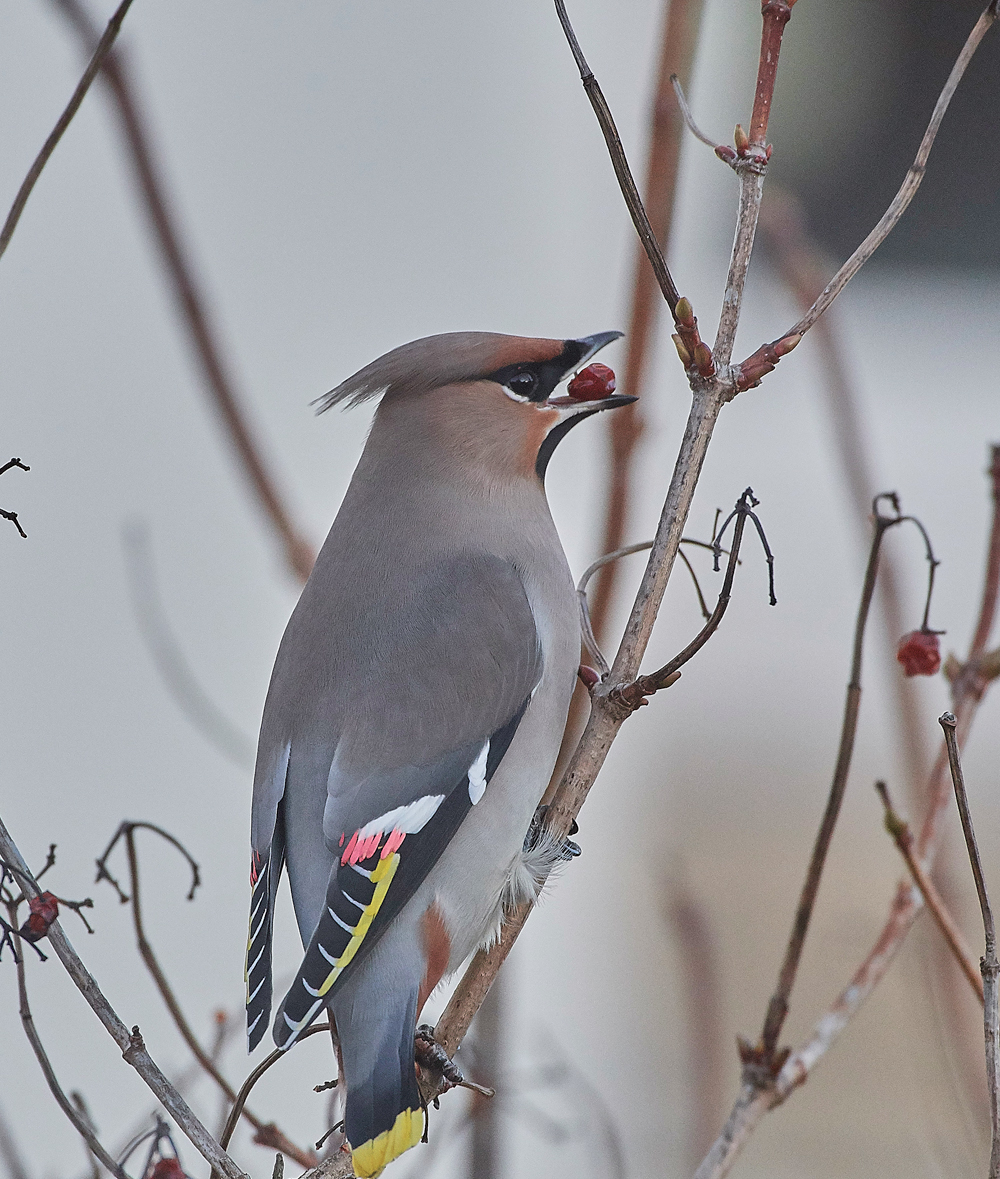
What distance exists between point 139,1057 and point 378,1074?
0.43 metres

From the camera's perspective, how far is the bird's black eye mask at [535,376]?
1.94 metres

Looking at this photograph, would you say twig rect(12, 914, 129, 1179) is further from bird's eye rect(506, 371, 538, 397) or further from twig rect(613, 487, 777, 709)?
bird's eye rect(506, 371, 538, 397)

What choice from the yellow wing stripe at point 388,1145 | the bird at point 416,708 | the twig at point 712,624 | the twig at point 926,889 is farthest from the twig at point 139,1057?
the twig at point 926,889

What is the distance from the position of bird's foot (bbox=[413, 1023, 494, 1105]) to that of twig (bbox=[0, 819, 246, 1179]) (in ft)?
1.34

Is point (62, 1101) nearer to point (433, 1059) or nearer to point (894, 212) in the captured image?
point (433, 1059)

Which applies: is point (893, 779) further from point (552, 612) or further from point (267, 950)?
point (267, 950)

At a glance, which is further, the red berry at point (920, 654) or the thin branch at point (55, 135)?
the red berry at point (920, 654)

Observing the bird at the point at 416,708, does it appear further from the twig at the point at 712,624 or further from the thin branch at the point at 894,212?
the thin branch at the point at 894,212

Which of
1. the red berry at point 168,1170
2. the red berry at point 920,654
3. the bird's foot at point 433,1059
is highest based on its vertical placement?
the red berry at point 920,654

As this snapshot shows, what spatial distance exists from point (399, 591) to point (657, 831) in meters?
3.31

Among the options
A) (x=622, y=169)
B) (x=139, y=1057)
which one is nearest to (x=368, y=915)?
(x=139, y=1057)

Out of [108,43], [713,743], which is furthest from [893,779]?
[108,43]

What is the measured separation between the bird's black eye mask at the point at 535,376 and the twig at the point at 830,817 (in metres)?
0.62

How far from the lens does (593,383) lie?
6.22ft
